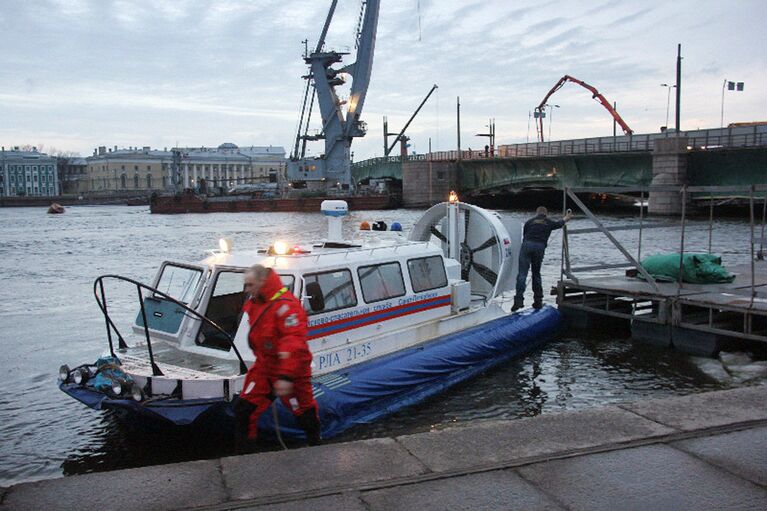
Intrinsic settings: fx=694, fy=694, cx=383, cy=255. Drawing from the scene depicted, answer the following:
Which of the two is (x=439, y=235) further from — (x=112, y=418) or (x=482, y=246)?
(x=112, y=418)

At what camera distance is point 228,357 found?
866 centimetres

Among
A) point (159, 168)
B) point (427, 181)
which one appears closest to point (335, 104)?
point (427, 181)

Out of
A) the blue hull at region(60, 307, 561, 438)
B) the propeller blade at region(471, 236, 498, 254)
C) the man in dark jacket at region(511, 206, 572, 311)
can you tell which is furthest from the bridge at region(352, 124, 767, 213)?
the blue hull at region(60, 307, 561, 438)

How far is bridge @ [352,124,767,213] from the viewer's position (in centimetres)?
4297

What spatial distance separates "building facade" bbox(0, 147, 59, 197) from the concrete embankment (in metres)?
168

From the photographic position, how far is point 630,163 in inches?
1956

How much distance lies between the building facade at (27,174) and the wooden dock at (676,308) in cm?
16184

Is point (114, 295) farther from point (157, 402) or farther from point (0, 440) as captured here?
point (157, 402)

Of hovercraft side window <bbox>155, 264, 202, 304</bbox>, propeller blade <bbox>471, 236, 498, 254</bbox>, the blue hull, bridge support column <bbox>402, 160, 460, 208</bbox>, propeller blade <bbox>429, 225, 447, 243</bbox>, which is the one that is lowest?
the blue hull

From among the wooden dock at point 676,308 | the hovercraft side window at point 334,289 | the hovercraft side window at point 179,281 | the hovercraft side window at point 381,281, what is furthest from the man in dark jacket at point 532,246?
the hovercraft side window at point 179,281

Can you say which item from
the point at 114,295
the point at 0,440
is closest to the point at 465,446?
the point at 0,440

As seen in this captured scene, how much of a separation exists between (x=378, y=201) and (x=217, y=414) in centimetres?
→ 7039

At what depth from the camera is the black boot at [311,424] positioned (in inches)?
246

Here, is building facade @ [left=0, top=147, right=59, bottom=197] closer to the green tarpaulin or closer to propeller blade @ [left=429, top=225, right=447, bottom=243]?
propeller blade @ [left=429, top=225, right=447, bottom=243]
